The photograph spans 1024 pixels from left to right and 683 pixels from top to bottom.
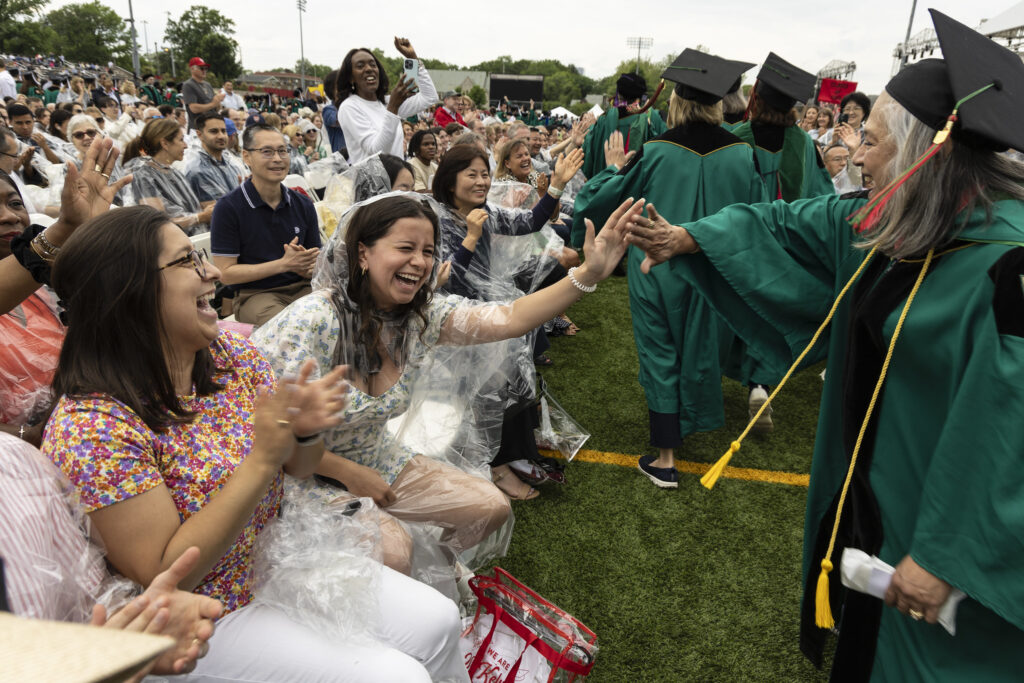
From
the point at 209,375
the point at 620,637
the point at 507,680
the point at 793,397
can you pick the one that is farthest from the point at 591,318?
the point at 209,375

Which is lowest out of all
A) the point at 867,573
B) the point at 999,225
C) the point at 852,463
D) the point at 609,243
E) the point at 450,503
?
the point at 450,503

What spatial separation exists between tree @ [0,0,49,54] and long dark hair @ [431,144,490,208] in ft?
215

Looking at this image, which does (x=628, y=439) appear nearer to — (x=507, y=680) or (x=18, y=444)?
(x=507, y=680)

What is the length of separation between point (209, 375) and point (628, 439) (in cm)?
297

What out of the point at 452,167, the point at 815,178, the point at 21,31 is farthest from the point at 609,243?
the point at 21,31

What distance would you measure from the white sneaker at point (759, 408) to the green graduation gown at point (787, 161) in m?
1.33

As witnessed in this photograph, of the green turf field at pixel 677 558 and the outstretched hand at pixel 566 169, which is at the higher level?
the outstretched hand at pixel 566 169

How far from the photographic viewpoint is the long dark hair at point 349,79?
16.8ft

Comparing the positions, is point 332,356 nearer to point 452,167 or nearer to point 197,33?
point 452,167

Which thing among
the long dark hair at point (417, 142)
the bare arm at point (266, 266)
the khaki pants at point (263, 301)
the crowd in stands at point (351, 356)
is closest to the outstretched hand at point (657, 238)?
the crowd in stands at point (351, 356)

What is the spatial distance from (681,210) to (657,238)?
4.78 ft

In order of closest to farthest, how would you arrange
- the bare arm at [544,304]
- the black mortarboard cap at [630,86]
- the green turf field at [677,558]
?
the bare arm at [544,304], the green turf field at [677,558], the black mortarboard cap at [630,86]

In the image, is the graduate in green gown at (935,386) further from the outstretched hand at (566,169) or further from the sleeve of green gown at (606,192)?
the outstretched hand at (566,169)

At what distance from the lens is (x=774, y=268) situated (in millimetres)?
2242
